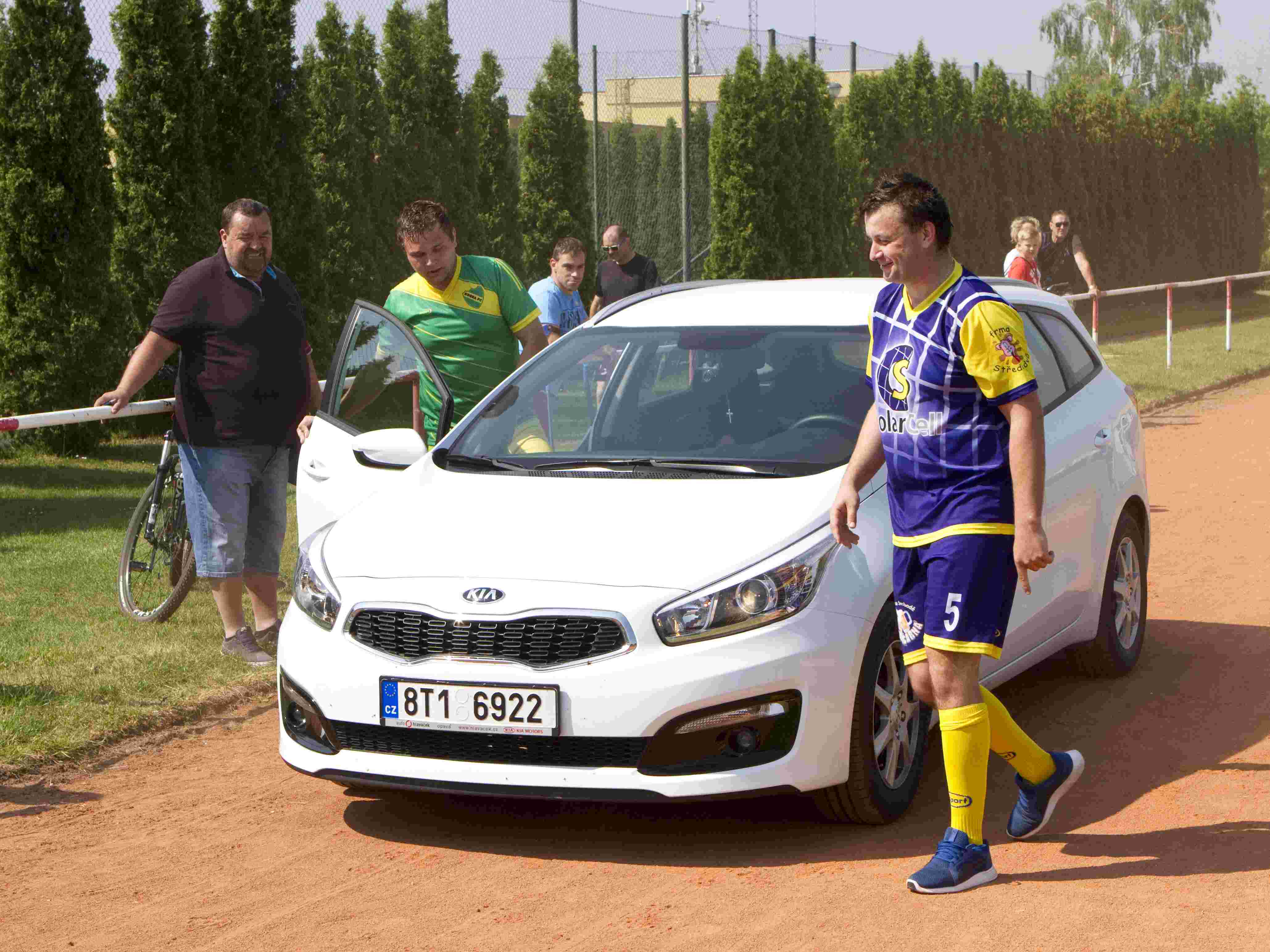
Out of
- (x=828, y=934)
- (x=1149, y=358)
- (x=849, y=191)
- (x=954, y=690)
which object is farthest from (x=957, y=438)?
(x=849, y=191)

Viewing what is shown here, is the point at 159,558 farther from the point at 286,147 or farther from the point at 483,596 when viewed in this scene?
the point at 286,147

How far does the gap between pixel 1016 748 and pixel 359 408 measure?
315 cm

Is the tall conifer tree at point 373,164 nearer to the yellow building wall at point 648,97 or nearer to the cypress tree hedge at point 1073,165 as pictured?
the yellow building wall at point 648,97

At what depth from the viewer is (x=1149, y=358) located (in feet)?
77.4

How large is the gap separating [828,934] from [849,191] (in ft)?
77.4

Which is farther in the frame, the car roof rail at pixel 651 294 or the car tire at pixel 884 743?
the car roof rail at pixel 651 294

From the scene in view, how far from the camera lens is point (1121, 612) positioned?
7152 millimetres

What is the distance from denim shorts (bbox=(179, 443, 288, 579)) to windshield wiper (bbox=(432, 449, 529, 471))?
1.71 metres

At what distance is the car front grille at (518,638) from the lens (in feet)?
16.1

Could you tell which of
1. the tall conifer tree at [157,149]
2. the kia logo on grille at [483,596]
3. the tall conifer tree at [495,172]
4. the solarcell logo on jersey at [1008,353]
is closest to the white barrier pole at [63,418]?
the kia logo on grille at [483,596]

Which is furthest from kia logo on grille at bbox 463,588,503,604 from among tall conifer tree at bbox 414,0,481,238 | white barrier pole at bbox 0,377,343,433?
tall conifer tree at bbox 414,0,481,238

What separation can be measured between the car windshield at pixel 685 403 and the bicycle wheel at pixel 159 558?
2.64m

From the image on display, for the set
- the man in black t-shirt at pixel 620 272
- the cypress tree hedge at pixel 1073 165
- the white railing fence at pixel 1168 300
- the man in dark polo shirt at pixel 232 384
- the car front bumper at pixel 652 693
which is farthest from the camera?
the cypress tree hedge at pixel 1073 165

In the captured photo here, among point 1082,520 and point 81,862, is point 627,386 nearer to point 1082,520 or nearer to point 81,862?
point 1082,520
